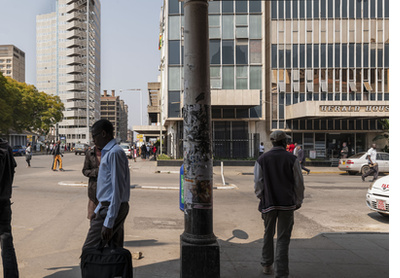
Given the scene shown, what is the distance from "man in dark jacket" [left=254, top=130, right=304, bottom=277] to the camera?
4.08m

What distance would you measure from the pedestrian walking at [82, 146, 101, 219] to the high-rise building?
352ft

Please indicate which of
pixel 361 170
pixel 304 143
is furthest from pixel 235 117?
pixel 361 170

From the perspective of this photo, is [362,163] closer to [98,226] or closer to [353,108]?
[353,108]

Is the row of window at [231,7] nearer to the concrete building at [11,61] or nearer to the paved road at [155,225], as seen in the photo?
the paved road at [155,225]

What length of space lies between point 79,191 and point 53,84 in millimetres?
120567

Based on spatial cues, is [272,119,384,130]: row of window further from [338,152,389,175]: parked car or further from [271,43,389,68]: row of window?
[338,152,389,175]: parked car

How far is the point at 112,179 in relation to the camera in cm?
312

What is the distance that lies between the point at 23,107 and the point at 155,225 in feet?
178

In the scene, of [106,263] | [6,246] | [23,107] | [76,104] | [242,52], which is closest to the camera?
[106,263]

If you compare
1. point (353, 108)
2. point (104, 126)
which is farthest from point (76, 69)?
point (104, 126)

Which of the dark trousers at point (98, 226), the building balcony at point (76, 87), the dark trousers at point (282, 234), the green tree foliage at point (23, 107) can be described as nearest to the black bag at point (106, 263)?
the dark trousers at point (98, 226)

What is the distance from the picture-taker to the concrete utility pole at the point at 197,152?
12.8 feet

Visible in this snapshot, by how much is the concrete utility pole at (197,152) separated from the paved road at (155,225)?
1.98ft

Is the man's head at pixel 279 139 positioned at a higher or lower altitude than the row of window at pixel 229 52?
lower
